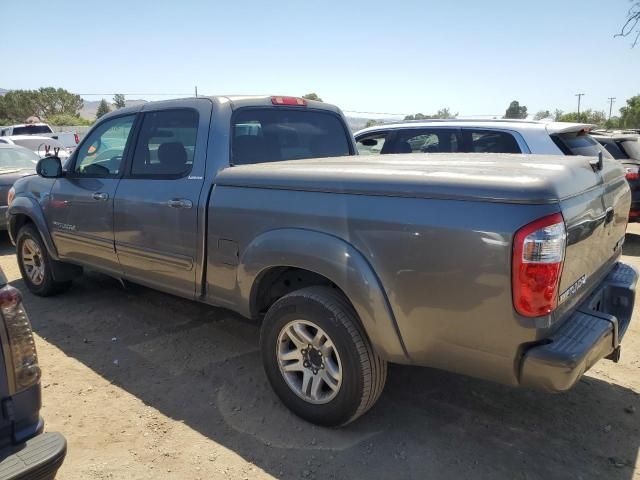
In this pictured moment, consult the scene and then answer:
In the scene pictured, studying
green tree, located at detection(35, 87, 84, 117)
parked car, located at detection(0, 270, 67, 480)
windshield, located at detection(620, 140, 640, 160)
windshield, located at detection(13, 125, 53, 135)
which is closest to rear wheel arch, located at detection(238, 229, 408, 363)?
parked car, located at detection(0, 270, 67, 480)

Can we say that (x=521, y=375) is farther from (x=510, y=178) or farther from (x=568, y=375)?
(x=510, y=178)

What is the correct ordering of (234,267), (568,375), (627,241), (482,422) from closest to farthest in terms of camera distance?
(568,375), (482,422), (234,267), (627,241)

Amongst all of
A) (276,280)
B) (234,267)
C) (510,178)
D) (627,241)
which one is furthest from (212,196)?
(627,241)

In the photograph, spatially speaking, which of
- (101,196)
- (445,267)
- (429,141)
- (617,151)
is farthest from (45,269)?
(617,151)

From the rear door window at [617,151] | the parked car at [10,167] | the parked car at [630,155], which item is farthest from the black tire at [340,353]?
the rear door window at [617,151]

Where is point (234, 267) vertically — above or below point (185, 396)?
above

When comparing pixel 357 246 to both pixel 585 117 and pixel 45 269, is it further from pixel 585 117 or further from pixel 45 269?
pixel 585 117

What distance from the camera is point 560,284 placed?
225 centimetres

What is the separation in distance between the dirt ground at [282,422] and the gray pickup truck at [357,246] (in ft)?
0.92

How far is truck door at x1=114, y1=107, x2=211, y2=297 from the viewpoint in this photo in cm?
350

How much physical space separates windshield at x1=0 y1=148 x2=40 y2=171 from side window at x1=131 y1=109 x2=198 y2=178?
5.26 meters

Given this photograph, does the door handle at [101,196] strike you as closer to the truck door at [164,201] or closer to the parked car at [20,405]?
the truck door at [164,201]

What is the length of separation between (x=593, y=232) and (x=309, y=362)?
167 cm

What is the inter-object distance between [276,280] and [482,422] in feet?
4.96
